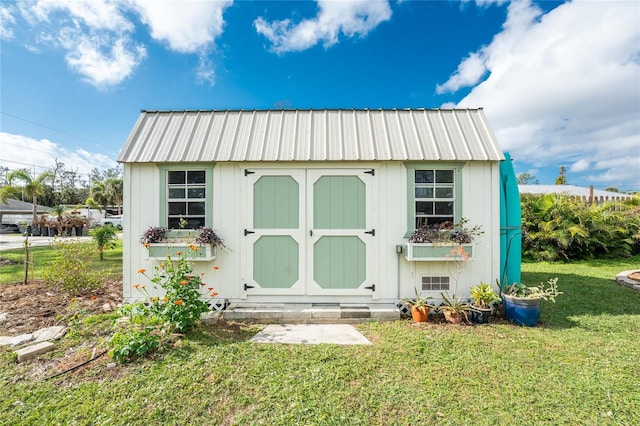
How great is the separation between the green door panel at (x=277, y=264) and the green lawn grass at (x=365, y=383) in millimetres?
887

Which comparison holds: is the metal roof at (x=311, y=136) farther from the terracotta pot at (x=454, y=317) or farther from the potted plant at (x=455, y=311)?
the terracotta pot at (x=454, y=317)

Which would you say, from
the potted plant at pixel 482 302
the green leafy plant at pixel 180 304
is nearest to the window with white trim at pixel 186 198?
the green leafy plant at pixel 180 304

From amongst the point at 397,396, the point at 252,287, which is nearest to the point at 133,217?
the point at 252,287

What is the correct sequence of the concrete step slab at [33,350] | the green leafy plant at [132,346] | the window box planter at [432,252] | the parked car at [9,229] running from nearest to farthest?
1. the green leafy plant at [132,346]
2. the concrete step slab at [33,350]
3. the window box planter at [432,252]
4. the parked car at [9,229]

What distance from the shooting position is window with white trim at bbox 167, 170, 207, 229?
13.5 ft

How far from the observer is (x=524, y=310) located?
3568 mm

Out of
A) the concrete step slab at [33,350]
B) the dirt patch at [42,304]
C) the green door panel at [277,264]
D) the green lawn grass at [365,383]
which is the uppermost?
the green door panel at [277,264]

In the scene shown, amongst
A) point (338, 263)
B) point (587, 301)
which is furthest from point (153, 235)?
point (587, 301)

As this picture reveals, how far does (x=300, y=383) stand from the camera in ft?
7.65

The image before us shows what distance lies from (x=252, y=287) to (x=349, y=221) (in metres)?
1.85

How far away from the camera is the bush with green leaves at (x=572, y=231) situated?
750 cm

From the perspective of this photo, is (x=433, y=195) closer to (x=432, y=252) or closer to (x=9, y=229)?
(x=432, y=252)

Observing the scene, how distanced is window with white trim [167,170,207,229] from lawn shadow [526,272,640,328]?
→ 17.3ft

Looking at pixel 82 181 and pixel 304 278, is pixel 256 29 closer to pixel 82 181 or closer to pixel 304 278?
pixel 304 278
